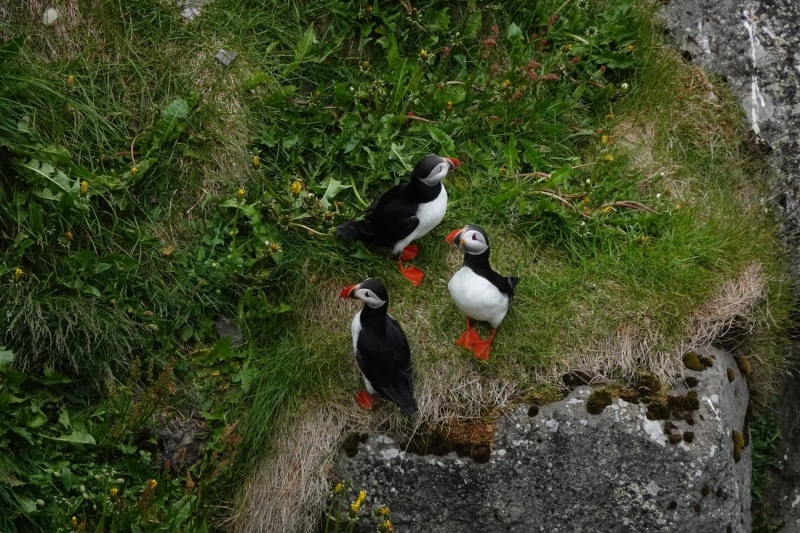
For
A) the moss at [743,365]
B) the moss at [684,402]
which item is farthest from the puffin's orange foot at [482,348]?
the moss at [743,365]

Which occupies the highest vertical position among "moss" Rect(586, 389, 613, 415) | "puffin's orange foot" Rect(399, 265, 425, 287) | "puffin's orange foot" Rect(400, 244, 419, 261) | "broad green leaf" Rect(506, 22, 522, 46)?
"broad green leaf" Rect(506, 22, 522, 46)

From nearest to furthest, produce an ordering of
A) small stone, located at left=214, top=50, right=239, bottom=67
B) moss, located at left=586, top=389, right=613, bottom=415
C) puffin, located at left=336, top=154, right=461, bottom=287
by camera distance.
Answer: moss, located at left=586, top=389, right=613, bottom=415 < puffin, located at left=336, top=154, right=461, bottom=287 < small stone, located at left=214, top=50, right=239, bottom=67

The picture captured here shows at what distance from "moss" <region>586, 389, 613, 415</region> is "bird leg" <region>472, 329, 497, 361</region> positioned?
65 centimetres

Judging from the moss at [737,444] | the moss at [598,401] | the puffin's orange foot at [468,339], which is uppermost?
the puffin's orange foot at [468,339]

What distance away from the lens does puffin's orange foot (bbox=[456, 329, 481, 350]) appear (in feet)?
15.2

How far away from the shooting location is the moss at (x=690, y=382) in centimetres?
461

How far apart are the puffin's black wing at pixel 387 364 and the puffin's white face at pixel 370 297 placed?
0.51ft

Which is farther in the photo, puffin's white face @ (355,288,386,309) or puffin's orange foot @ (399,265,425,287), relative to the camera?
puffin's orange foot @ (399,265,425,287)

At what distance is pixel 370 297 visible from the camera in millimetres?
4203

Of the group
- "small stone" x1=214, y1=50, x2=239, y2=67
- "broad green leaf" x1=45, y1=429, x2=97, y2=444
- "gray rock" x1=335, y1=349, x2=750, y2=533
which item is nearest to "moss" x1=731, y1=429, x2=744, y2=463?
"gray rock" x1=335, y1=349, x2=750, y2=533

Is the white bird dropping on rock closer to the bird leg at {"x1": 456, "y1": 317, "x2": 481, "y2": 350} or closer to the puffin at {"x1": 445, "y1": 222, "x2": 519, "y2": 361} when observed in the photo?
the puffin at {"x1": 445, "y1": 222, "x2": 519, "y2": 361}

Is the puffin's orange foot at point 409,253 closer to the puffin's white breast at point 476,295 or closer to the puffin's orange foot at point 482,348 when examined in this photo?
the puffin's white breast at point 476,295

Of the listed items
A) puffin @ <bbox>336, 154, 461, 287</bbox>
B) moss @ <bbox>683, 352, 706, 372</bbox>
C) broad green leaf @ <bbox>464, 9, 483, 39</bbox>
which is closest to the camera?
puffin @ <bbox>336, 154, 461, 287</bbox>

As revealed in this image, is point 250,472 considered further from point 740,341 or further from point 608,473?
point 740,341
